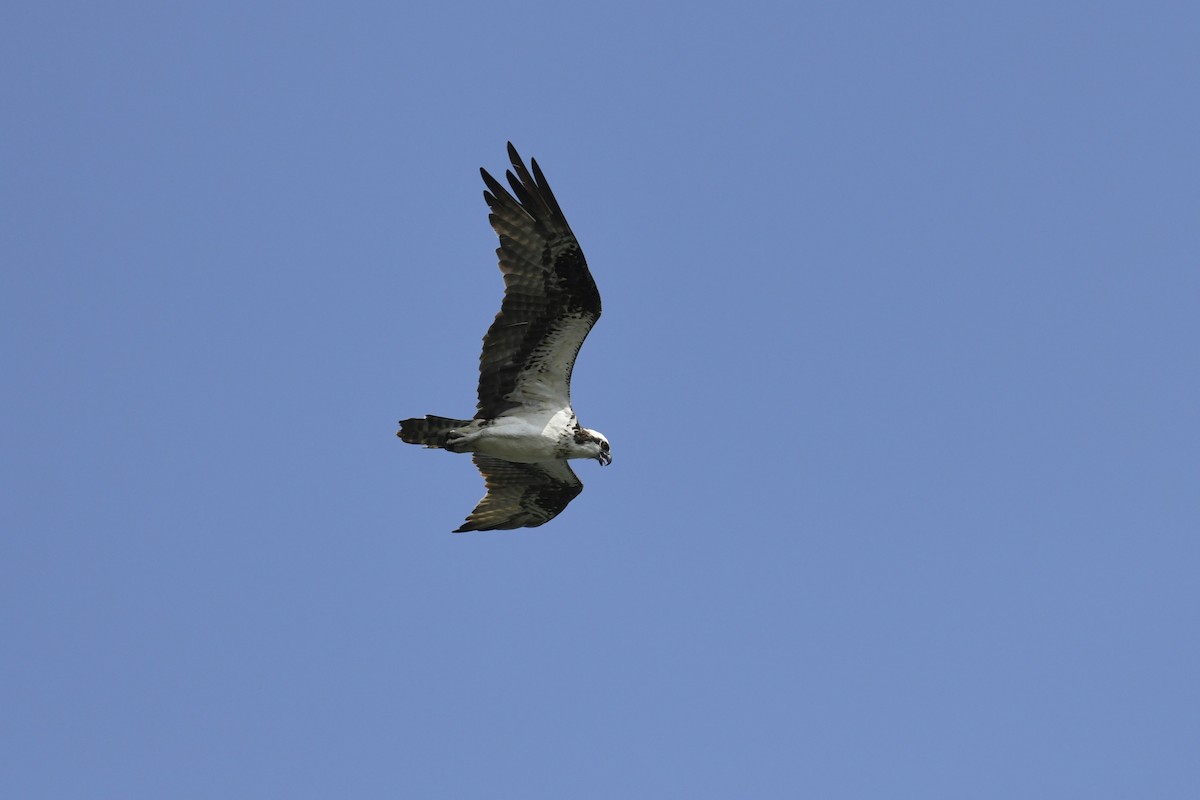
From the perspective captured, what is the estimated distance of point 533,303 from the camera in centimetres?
1795

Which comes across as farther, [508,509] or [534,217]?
[508,509]

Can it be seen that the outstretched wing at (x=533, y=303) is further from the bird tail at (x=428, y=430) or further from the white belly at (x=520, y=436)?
the bird tail at (x=428, y=430)

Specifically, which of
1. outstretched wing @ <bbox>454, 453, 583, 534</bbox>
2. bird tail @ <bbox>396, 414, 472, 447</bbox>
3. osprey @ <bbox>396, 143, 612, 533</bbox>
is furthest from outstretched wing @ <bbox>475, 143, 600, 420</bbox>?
outstretched wing @ <bbox>454, 453, 583, 534</bbox>

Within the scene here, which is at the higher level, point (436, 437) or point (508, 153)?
point (508, 153)

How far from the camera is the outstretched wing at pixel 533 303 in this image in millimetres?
17516

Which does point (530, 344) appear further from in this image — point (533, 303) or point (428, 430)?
point (428, 430)

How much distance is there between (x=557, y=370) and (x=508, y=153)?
2804mm

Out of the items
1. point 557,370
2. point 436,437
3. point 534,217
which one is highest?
point 534,217

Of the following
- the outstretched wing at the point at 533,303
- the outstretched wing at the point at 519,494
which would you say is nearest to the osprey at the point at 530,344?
the outstretched wing at the point at 533,303

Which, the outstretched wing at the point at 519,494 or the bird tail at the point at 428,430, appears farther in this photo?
the outstretched wing at the point at 519,494

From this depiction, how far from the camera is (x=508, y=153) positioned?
1738 centimetres

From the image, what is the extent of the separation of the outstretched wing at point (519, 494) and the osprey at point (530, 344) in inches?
21.9

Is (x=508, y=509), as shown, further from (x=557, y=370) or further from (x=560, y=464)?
(x=557, y=370)

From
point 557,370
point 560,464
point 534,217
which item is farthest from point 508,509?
point 534,217
